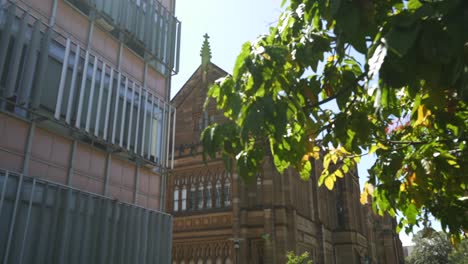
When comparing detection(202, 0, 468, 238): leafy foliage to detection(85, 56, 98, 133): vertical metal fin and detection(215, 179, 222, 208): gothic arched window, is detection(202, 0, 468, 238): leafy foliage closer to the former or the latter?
detection(85, 56, 98, 133): vertical metal fin

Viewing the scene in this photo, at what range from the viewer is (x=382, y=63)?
6.66 ft

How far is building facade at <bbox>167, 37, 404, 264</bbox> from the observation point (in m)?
26.0

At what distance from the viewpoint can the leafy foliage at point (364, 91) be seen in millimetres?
2008

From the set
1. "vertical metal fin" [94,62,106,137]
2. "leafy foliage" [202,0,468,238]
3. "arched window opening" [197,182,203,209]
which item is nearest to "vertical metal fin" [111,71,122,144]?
"vertical metal fin" [94,62,106,137]

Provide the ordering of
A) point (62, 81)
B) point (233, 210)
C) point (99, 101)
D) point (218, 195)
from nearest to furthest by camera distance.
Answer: point (62, 81), point (99, 101), point (233, 210), point (218, 195)

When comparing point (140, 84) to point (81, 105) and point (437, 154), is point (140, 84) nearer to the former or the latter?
point (81, 105)

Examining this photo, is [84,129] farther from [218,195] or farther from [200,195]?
[200,195]

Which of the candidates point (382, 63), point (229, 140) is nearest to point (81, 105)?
point (229, 140)

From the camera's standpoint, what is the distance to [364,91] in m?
3.89

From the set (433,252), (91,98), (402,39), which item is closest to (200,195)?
(91,98)

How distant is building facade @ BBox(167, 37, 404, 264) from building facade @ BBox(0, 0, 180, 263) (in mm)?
7332

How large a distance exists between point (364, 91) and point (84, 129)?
36.0 ft

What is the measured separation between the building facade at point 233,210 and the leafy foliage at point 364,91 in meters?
20.0

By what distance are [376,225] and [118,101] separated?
43.8m
